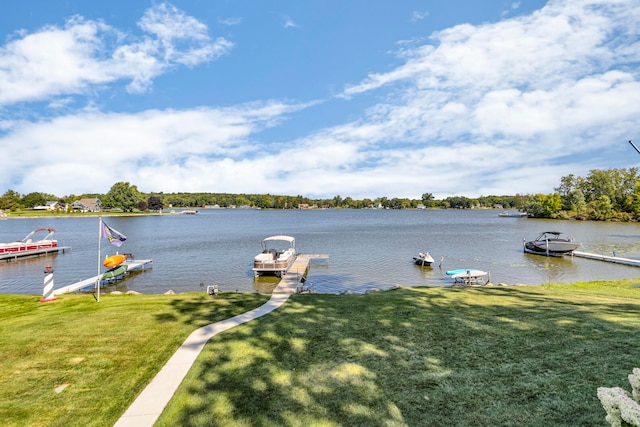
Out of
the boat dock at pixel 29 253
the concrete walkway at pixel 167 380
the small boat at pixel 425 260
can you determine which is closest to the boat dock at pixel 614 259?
the small boat at pixel 425 260

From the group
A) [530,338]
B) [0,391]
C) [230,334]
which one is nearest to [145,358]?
[230,334]

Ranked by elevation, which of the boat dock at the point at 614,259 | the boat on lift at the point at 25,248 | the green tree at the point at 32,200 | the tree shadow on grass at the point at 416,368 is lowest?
the boat on lift at the point at 25,248

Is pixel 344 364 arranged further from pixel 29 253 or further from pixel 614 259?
pixel 29 253

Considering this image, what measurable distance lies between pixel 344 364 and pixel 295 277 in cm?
1725

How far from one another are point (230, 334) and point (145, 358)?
6.09 feet

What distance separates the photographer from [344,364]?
20.9 feet

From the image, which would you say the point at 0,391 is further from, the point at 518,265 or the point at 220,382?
the point at 518,265

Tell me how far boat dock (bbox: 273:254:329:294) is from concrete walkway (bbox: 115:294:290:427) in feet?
32.5

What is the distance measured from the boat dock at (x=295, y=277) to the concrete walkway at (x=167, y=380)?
9914mm

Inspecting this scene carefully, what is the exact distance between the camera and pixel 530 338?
6.96 meters

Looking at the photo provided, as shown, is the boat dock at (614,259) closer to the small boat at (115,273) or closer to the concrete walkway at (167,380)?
the concrete walkway at (167,380)

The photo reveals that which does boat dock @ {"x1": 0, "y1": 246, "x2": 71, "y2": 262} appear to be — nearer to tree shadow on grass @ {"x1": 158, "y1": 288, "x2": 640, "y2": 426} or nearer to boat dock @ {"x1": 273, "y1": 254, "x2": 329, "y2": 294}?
boat dock @ {"x1": 273, "y1": 254, "x2": 329, "y2": 294}

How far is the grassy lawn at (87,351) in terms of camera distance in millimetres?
5535

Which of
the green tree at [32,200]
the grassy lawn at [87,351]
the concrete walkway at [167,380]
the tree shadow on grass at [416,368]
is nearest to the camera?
the tree shadow on grass at [416,368]
